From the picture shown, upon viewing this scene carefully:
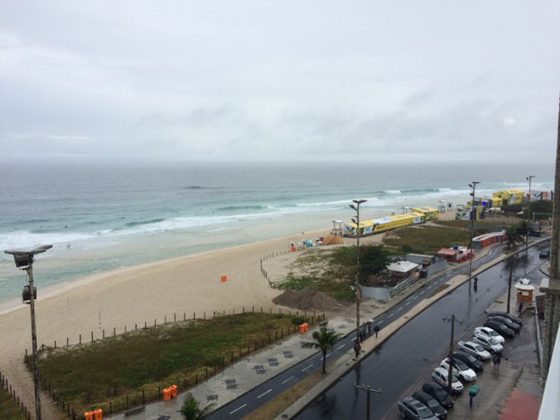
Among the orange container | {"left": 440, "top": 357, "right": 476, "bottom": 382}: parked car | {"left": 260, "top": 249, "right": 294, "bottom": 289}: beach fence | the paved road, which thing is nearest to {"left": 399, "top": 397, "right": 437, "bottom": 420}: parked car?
{"left": 440, "top": 357, "right": 476, "bottom": 382}: parked car

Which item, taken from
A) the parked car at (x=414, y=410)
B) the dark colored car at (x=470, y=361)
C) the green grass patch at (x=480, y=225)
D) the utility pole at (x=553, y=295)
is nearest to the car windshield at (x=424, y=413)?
the parked car at (x=414, y=410)

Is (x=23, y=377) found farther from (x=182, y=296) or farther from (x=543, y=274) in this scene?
(x=543, y=274)

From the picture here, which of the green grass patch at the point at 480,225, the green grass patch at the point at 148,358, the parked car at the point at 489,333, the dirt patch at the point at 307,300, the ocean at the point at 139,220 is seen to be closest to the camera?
the green grass patch at the point at 148,358

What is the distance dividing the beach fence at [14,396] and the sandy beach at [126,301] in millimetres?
315

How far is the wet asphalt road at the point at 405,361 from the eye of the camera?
2117 cm

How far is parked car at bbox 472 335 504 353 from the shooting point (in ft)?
88.1

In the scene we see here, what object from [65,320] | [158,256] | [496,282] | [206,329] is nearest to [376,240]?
[496,282]

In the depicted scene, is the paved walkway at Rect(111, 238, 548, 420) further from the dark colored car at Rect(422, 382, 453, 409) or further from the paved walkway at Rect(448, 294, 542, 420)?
the paved walkway at Rect(448, 294, 542, 420)

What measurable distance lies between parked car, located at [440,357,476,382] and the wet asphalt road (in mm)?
1146

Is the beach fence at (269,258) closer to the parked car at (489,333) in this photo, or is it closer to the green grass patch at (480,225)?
the parked car at (489,333)

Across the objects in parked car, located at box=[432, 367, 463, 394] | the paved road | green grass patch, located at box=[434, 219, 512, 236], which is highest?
green grass patch, located at box=[434, 219, 512, 236]

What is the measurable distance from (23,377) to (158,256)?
127ft

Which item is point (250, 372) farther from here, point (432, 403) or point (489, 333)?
point (489, 333)

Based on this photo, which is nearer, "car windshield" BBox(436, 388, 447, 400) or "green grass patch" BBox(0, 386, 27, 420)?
"green grass patch" BBox(0, 386, 27, 420)
